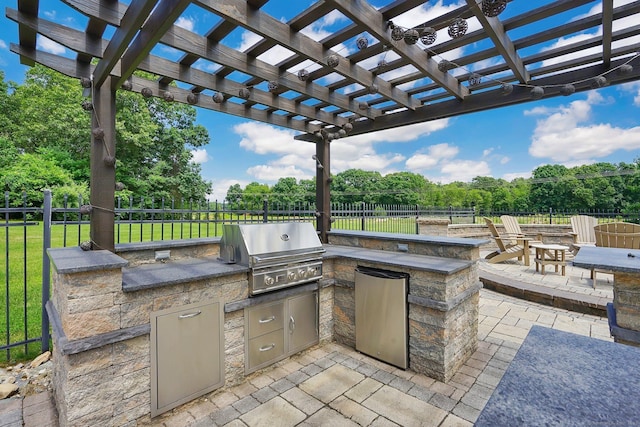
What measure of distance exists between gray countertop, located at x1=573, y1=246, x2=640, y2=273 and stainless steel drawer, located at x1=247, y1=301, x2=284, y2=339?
7.99 ft

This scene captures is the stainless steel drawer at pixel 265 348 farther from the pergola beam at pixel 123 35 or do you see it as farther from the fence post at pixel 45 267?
the pergola beam at pixel 123 35

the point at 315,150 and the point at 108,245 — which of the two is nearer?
the point at 108,245

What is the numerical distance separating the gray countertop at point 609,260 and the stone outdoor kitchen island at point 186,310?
2.94 ft

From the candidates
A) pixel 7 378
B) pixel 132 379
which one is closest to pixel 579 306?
pixel 132 379

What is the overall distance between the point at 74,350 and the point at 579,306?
5.81 meters

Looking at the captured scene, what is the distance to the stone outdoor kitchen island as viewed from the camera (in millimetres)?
1919

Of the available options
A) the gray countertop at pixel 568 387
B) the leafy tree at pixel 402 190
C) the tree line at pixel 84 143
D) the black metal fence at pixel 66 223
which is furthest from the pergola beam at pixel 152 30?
the leafy tree at pixel 402 190

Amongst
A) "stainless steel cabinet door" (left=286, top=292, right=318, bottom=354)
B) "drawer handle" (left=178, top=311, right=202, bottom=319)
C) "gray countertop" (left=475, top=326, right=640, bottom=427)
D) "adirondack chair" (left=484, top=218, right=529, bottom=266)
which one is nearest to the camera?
"gray countertop" (left=475, top=326, right=640, bottom=427)

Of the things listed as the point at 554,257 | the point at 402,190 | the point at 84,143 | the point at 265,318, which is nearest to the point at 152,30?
the point at 265,318

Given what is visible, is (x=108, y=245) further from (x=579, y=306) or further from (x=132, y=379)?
(x=579, y=306)

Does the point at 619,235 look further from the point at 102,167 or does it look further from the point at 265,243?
the point at 102,167

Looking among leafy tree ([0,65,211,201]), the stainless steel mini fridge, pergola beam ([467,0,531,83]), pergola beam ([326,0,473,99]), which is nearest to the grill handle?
the stainless steel mini fridge

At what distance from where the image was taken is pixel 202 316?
2.43 meters

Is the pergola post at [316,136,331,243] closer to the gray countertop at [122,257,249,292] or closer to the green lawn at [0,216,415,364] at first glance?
the green lawn at [0,216,415,364]
